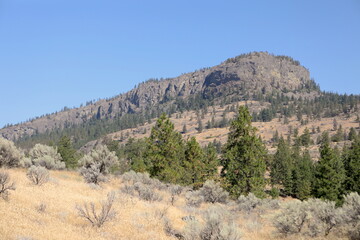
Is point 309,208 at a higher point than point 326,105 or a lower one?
lower

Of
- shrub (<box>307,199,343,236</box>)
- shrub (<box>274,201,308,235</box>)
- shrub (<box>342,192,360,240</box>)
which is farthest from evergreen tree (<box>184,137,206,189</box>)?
shrub (<box>342,192,360,240</box>)

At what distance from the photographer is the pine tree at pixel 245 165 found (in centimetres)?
2708

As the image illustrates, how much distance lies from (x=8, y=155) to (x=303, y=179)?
56.9m

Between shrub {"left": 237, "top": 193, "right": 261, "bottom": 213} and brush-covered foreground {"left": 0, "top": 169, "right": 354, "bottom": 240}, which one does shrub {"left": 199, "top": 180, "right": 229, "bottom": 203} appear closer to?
shrub {"left": 237, "top": 193, "right": 261, "bottom": 213}

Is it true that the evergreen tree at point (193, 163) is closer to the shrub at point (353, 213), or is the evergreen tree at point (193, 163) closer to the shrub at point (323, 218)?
the shrub at point (323, 218)

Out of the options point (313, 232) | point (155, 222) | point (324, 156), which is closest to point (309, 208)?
point (313, 232)

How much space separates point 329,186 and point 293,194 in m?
28.7

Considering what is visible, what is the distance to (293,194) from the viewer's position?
67188mm

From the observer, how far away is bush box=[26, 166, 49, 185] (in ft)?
60.1

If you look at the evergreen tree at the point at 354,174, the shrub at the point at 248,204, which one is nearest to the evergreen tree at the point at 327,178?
the evergreen tree at the point at 354,174

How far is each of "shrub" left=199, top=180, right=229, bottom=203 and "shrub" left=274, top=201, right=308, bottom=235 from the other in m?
10.00

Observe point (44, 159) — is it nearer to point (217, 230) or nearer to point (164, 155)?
point (164, 155)

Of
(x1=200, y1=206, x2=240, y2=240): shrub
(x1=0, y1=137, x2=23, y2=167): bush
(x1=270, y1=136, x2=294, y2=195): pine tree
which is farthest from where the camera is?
(x1=270, y1=136, x2=294, y2=195): pine tree

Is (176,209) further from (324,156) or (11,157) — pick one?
(324,156)
